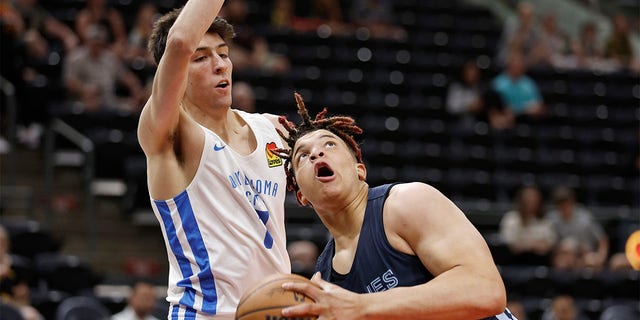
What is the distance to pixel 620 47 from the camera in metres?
15.7

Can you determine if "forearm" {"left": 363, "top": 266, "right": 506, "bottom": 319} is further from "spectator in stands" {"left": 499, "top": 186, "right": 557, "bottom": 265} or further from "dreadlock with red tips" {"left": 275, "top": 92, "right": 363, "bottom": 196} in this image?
"spectator in stands" {"left": 499, "top": 186, "right": 557, "bottom": 265}

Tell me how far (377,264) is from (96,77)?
8725 mm

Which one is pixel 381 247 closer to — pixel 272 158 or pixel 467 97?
pixel 272 158

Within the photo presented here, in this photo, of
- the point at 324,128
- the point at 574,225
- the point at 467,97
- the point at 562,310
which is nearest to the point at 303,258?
the point at 562,310

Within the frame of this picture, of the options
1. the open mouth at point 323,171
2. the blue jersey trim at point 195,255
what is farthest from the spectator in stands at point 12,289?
the open mouth at point 323,171

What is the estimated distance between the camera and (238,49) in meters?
13.2

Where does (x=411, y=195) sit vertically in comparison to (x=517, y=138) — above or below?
above

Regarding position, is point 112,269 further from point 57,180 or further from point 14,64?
point 14,64

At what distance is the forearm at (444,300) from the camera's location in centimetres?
320

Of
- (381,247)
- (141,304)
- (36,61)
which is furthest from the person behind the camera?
(36,61)

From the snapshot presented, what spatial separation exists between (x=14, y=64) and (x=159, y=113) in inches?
321

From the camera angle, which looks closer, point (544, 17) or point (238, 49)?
point (238, 49)

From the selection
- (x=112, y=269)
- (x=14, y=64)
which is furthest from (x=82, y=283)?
(x=14, y=64)

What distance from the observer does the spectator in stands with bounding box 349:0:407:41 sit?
15.2 metres
